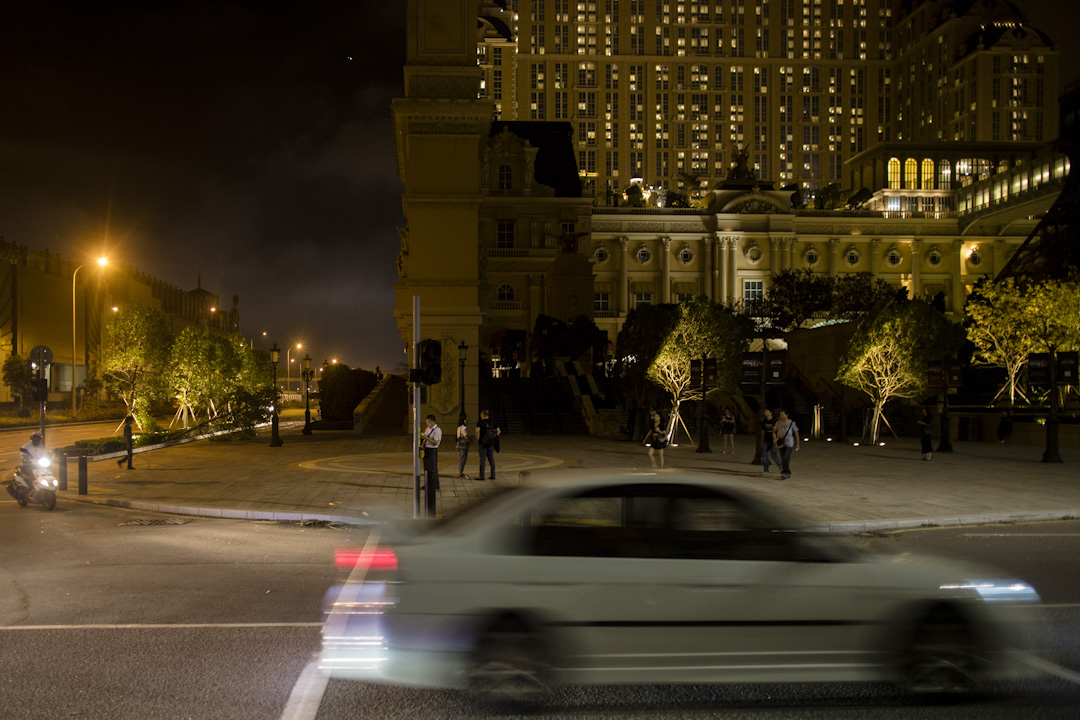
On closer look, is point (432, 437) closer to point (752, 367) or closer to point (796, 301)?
point (752, 367)

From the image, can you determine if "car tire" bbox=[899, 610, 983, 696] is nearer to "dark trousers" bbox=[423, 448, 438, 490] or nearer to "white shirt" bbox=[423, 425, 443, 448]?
"dark trousers" bbox=[423, 448, 438, 490]

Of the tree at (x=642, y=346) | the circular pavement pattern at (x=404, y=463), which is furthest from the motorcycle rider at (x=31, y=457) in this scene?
the tree at (x=642, y=346)

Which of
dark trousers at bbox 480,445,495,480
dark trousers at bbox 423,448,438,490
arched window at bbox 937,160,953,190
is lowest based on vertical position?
dark trousers at bbox 480,445,495,480

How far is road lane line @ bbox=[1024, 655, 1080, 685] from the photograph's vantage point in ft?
19.9

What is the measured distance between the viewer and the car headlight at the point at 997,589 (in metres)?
5.64

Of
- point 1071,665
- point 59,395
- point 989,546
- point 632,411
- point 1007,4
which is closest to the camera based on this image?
point 1071,665

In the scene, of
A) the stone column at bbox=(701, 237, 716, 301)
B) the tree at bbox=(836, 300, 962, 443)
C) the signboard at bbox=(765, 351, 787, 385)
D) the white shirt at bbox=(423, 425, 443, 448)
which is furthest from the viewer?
the stone column at bbox=(701, 237, 716, 301)

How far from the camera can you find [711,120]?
14938 centimetres

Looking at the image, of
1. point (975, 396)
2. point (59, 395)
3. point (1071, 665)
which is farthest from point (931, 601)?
point (59, 395)

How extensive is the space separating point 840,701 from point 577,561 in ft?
6.61

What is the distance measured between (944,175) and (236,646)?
124m

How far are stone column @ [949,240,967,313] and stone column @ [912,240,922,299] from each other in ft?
12.5

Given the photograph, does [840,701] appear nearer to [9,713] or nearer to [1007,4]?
[9,713]

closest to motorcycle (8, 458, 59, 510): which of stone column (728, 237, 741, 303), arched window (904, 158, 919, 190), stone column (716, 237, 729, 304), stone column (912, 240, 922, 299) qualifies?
stone column (716, 237, 729, 304)
